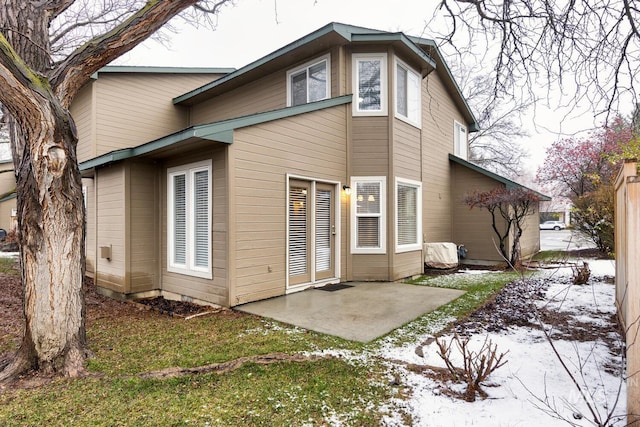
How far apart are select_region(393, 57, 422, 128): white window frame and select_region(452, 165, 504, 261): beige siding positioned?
310 centimetres

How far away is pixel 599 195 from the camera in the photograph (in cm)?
856

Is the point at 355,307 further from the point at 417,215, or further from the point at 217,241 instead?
the point at 417,215

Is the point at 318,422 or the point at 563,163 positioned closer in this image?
the point at 318,422

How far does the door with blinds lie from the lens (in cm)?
650

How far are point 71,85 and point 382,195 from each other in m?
5.67

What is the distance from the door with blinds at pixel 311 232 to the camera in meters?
6.50

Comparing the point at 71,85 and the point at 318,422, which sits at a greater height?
the point at 71,85

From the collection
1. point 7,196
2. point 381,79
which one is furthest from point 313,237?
point 7,196

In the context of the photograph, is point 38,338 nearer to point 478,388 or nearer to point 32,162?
point 32,162

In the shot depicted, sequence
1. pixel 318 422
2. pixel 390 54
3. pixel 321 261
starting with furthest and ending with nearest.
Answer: pixel 390 54, pixel 321 261, pixel 318 422

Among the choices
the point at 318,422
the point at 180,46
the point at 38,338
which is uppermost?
the point at 180,46

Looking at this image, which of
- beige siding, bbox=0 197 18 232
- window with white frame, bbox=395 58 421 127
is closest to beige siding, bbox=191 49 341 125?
window with white frame, bbox=395 58 421 127

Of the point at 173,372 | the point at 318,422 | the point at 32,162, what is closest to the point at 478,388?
the point at 318,422

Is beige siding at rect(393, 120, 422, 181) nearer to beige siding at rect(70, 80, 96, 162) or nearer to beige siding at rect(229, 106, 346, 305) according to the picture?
beige siding at rect(229, 106, 346, 305)
